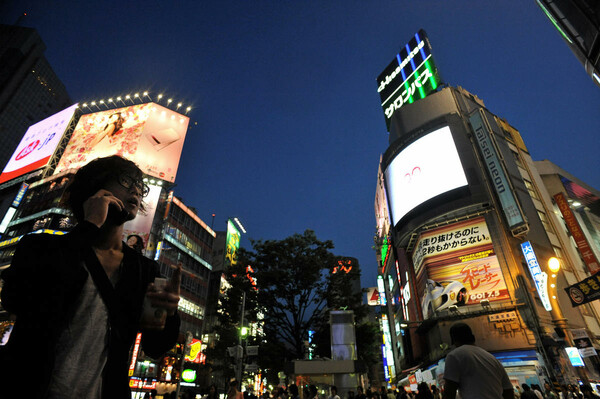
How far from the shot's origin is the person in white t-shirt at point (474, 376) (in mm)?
2965

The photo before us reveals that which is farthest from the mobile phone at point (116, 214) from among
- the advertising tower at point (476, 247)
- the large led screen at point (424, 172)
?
the large led screen at point (424, 172)

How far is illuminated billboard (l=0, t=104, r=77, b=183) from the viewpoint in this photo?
33906mm

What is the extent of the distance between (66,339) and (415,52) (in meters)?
38.5

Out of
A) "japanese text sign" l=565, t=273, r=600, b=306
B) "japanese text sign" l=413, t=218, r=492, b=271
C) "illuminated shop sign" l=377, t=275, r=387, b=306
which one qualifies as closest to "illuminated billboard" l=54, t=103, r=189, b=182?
"japanese text sign" l=413, t=218, r=492, b=271

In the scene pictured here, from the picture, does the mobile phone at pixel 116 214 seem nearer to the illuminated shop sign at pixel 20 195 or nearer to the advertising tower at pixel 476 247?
the advertising tower at pixel 476 247

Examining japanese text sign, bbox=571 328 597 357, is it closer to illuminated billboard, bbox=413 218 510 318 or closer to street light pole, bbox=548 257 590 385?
street light pole, bbox=548 257 590 385

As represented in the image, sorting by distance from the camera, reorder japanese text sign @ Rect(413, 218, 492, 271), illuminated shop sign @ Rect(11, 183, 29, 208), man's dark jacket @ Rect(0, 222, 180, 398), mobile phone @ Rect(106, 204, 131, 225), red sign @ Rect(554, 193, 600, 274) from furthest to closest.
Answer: illuminated shop sign @ Rect(11, 183, 29, 208), red sign @ Rect(554, 193, 600, 274), japanese text sign @ Rect(413, 218, 492, 271), mobile phone @ Rect(106, 204, 131, 225), man's dark jacket @ Rect(0, 222, 180, 398)

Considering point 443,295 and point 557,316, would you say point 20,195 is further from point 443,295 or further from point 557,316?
point 557,316

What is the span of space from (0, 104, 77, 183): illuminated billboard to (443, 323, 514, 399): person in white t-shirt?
41.4m

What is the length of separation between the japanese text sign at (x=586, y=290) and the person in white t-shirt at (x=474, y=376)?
15791mm

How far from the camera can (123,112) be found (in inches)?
1272

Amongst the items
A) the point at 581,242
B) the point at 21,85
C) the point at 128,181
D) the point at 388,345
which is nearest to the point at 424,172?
the point at 581,242

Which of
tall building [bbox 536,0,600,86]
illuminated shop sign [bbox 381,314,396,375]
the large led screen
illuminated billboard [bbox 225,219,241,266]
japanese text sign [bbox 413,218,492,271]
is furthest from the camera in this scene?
illuminated billboard [bbox 225,219,241,266]

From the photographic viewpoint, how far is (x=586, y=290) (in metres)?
14.7
